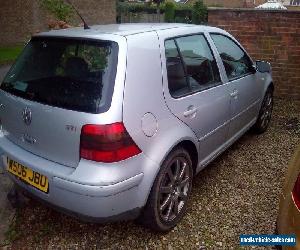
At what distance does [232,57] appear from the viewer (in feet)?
13.9

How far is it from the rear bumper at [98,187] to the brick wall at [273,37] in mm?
5376

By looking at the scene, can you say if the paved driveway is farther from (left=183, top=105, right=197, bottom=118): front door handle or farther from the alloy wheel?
(left=183, top=105, right=197, bottom=118): front door handle

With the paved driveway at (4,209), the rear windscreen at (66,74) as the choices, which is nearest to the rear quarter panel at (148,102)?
the rear windscreen at (66,74)

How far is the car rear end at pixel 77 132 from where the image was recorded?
2.46 metres

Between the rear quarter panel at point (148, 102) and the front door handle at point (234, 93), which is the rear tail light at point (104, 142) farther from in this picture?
the front door handle at point (234, 93)

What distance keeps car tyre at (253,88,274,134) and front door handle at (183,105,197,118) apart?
2.29 metres

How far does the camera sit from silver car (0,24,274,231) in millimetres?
2477

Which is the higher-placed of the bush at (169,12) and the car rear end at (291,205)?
the bush at (169,12)

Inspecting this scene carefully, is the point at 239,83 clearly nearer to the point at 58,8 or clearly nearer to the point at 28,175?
the point at 28,175

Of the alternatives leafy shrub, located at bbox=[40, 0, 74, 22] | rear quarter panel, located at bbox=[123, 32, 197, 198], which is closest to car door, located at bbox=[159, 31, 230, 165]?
rear quarter panel, located at bbox=[123, 32, 197, 198]

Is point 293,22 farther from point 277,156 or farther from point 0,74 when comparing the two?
point 0,74

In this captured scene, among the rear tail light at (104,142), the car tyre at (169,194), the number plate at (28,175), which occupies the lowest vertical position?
the car tyre at (169,194)

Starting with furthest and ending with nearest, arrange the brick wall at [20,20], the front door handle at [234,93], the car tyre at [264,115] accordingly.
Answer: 1. the brick wall at [20,20]
2. the car tyre at [264,115]
3. the front door handle at [234,93]

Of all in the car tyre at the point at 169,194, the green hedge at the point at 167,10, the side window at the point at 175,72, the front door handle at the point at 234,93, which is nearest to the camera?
the car tyre at the point at 169,194
